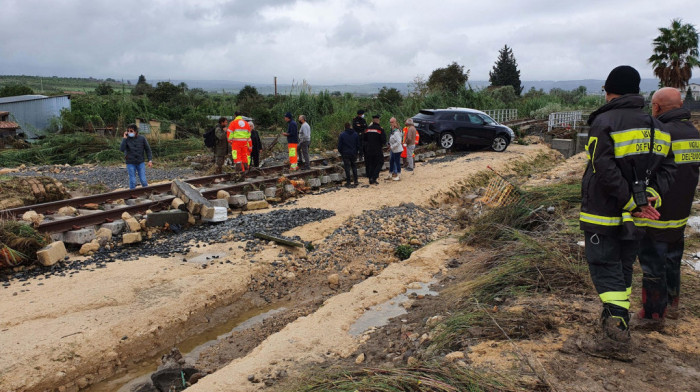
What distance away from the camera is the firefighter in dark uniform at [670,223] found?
11.9 ft

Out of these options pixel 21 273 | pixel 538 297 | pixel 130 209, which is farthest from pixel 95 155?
pixel 538 297

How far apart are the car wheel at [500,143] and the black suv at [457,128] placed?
9 centimetres

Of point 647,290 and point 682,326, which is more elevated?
point 647,290

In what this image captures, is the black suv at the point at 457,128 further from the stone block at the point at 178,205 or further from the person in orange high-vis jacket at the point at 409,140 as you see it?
the stone block at the point at 178,205

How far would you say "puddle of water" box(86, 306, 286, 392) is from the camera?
14.9 ft

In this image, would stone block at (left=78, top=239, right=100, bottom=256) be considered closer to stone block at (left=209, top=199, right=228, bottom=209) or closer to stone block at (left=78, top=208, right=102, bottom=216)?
stone block at (left=78, top=208, right=102, bottom=216)

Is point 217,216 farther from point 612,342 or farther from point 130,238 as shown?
point 612,342

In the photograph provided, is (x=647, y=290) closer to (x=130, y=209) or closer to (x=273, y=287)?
(x=273, y=287)

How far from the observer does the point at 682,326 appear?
3766 millimetres

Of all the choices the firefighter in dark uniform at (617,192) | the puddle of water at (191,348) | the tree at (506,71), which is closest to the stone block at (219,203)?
the puddle of water at (191,348)

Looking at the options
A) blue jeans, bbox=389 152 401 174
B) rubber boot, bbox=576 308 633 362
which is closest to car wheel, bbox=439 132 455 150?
blue jeans, bbox=389 152 401 174

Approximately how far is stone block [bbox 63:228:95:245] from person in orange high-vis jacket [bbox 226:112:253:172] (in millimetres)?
5003

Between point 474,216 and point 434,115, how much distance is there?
31.9 ft

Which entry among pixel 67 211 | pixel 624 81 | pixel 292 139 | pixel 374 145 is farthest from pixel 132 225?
pixel 624 81
